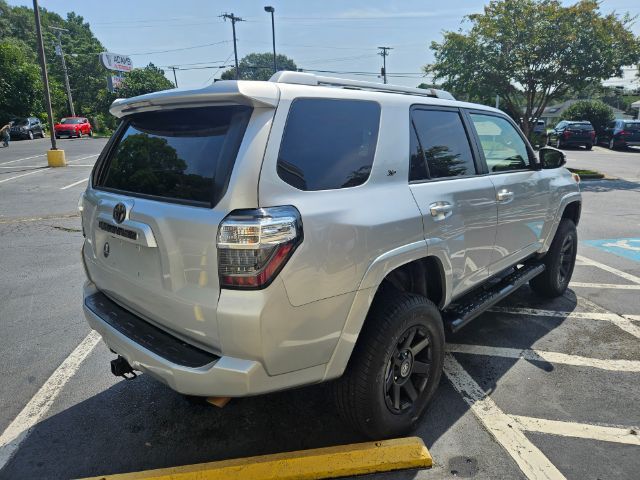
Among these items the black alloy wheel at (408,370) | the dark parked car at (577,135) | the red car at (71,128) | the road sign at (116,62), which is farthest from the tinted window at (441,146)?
the road sign at (116,62)

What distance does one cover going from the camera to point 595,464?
2455 millimetres

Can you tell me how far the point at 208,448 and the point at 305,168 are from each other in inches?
64.4

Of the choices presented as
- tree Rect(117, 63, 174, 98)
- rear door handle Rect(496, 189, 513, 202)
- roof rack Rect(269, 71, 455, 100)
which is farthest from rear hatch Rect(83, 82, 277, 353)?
tree Rect(117, 63, 174, 98)

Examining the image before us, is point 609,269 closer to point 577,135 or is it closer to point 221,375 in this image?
point 221,375

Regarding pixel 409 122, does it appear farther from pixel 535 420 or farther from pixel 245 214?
pixel 535 420

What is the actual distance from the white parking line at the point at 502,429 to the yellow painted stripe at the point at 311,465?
1.62ft

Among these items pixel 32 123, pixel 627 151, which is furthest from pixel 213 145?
pixel 32 123

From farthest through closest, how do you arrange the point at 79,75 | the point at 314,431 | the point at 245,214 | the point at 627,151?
the point at 79,75 → the point at 627,151 → the point at 314,431 → the point at 245,214

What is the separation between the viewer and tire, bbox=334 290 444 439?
2.38m

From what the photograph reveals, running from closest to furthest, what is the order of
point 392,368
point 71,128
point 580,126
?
point 392,368, point 580,126, point 71,128

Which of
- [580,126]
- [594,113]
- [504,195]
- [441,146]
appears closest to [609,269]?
[504,195]

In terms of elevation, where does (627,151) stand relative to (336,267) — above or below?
below

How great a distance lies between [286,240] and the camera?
1.96 meters

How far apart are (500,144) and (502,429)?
227cm
